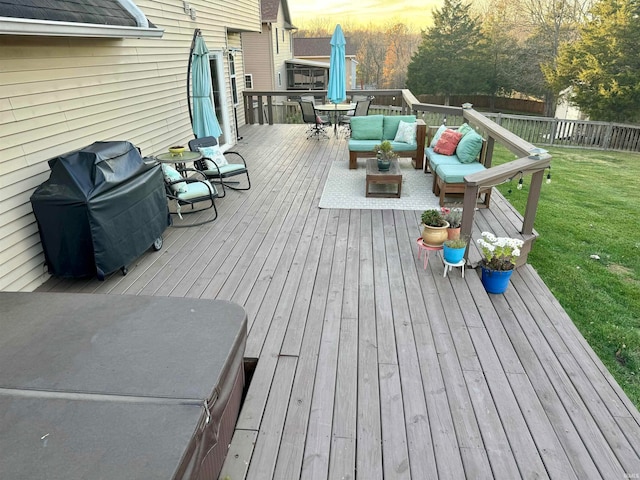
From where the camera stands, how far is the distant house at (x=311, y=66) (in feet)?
71.8

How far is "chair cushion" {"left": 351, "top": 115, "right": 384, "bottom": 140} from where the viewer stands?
6.77 m

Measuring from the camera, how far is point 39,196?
3.15 meters

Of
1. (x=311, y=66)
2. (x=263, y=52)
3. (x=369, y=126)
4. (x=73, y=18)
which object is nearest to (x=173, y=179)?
(x=73, y=18)

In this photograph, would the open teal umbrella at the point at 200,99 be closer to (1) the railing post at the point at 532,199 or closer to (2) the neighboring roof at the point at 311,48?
(1) the railing post at the point at 532,199

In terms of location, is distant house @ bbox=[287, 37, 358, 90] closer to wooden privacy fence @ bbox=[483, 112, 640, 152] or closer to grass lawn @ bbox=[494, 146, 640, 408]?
wooden privacy fence @ bbox=[483, 112, 640, 152]

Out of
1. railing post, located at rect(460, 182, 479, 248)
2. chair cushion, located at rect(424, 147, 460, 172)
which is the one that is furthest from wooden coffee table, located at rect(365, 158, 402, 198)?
railing post, located at rect(460, 182, 479, 248)

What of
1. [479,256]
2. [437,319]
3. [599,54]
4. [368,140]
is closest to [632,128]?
[599,54]

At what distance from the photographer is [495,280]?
126 inches

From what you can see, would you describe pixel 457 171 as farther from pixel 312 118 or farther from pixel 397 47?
pixel 397 47

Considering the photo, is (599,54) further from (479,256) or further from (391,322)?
(391,322)

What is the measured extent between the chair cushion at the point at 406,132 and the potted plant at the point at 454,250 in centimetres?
358

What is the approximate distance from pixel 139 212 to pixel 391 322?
2292 millimetres

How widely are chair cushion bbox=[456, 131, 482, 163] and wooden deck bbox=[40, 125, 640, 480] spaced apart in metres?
1.55

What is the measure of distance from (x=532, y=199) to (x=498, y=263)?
921 millimetres
